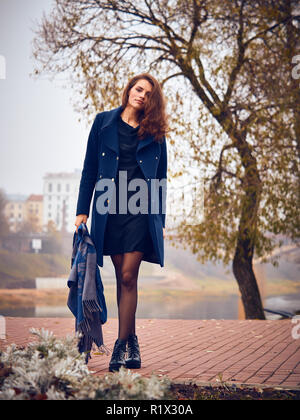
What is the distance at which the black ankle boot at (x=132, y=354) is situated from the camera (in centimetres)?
379

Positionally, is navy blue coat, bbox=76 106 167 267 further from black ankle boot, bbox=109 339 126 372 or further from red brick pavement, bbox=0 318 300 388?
red brick pavement, bbox=0 318 300 388

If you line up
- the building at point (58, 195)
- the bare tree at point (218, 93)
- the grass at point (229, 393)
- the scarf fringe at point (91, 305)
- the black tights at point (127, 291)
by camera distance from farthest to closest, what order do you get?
the building at point (58, 195)
the bare tree at point (218, 93)
the black tights at point (127, 291)
the scarf fringe at point (91, 305)
the grass at point (229, 393)

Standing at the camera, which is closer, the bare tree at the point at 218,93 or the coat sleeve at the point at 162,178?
the coat sleeve at the point at 162,178

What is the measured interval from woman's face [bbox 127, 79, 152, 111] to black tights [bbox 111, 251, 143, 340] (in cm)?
108

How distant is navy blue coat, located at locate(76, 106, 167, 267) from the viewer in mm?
3760

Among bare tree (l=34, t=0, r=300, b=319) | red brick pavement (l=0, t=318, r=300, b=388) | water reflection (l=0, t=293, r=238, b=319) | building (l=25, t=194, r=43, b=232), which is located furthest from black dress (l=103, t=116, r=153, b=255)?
building (l=25, t=194, r=43, b=232)

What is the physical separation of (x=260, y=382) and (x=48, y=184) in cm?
11260

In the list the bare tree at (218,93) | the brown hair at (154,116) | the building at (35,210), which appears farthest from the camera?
the building at (35,210)

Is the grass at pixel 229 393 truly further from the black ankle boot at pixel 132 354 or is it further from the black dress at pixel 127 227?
the black dress at pixel 127 227

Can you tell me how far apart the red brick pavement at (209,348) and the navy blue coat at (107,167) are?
86cm

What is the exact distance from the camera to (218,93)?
10305mm

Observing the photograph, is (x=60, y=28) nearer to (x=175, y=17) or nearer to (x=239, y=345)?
(x=175, y=17)

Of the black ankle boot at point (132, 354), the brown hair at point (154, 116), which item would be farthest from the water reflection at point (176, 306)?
the brown hair at point (154, 116)
